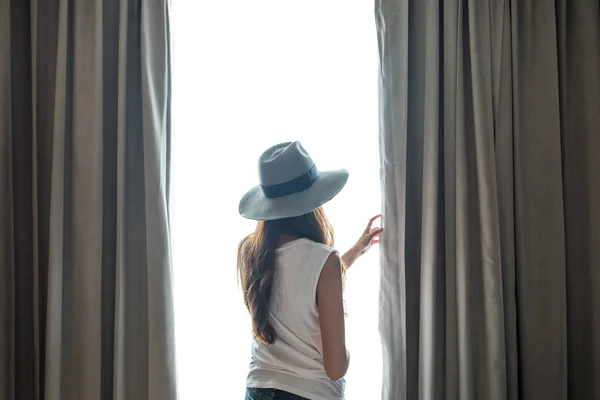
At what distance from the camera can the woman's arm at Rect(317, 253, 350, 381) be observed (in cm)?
147

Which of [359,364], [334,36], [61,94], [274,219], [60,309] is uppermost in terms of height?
[334,36]

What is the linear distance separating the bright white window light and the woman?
36 centimetres

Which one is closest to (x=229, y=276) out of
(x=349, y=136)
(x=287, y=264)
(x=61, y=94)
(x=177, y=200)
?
(x=177, y=200)

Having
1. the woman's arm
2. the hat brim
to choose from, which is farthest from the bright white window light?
the woman's arm

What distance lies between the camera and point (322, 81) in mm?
1964

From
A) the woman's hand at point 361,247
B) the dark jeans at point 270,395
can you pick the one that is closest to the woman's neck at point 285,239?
the woman's hand at point 361,247

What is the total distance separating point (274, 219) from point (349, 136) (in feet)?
1.82

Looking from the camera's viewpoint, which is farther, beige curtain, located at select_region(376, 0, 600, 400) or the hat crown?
beige curtain, located at select_region(376, 0, 600, 400)

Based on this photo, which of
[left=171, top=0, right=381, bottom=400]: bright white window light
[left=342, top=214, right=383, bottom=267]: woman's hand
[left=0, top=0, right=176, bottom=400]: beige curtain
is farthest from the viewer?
[left=171, top=0, right=381, bottom=400]: bright white window light

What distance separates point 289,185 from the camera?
5.12ft

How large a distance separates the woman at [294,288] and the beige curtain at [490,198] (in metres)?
0.32

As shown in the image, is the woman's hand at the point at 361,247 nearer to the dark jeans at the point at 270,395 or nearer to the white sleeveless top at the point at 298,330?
the white sleeveless top at the point at 298,330

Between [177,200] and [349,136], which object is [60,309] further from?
[349,136]

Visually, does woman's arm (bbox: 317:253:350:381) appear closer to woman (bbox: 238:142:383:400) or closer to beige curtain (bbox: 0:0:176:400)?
woman (bbox: 238:142:383:400)
